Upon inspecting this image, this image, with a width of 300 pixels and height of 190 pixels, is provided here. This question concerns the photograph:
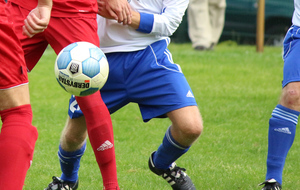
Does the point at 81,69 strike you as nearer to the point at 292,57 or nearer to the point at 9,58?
the point at 9,58

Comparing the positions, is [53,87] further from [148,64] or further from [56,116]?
[148,64]

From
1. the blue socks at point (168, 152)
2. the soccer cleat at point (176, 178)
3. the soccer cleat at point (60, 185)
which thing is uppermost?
the blue socks at point (168, 152)

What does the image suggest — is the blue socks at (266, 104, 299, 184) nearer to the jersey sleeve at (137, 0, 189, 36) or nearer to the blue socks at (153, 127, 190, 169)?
the blue socks at (153, 127, 190, 169)

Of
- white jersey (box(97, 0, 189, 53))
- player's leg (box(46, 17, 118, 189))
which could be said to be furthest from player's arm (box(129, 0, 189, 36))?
player's leg (box(46, 17, 118, 189))

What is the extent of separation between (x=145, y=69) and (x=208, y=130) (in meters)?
2.62

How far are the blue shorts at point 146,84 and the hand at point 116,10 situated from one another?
0.30m

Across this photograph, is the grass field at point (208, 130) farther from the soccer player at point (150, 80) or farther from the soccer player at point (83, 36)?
the soccer player at point (83, 36)

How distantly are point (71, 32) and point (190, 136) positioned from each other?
3.56 feet

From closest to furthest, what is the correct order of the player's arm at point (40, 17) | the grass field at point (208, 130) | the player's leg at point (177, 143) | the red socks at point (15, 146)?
the red socks at point (15, 146), the player's arm at point (40, 17), the player's leg at point (177, 143), the grass field at point (208, 130)

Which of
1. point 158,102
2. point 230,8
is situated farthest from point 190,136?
point 230,8

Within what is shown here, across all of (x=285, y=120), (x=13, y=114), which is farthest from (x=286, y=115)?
(x=13, y=114)

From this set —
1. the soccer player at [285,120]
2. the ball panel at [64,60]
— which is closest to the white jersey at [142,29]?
the ball panel at [64,60]

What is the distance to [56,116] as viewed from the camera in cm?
729

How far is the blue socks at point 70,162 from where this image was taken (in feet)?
14.2
